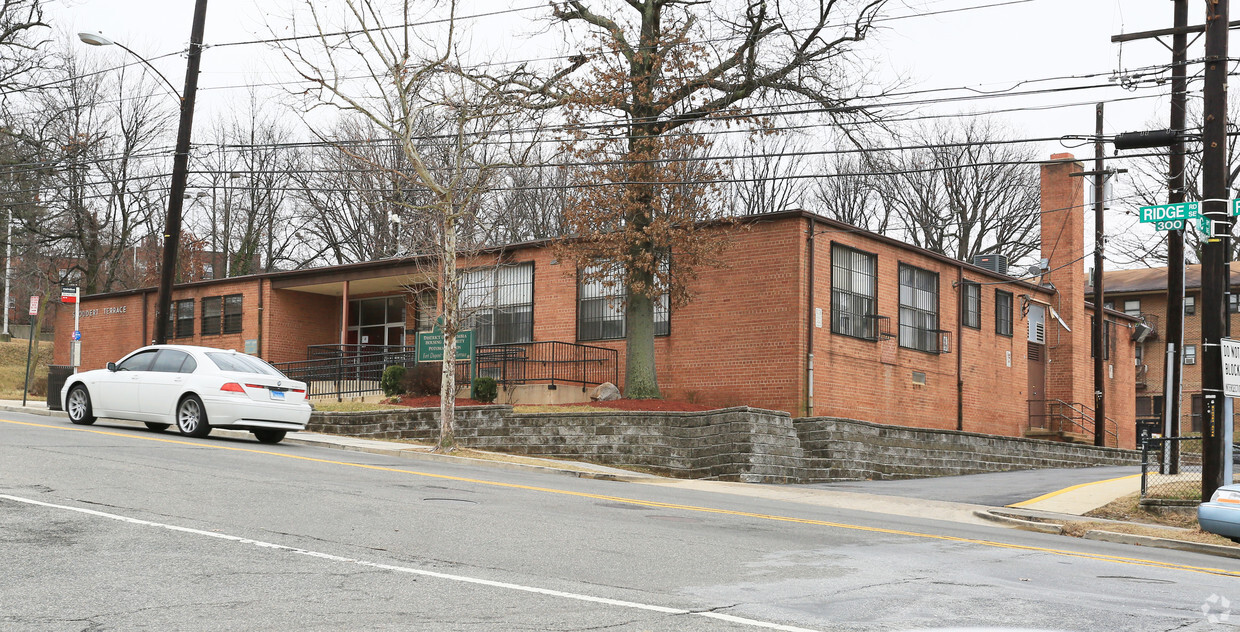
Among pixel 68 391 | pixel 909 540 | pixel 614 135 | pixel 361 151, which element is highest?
pixel 361 151

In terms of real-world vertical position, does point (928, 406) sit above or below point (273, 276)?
below

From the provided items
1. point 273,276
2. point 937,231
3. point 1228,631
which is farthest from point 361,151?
point 1228,631

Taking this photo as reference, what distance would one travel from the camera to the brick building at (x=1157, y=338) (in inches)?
2188

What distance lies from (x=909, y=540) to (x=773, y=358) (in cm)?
1260

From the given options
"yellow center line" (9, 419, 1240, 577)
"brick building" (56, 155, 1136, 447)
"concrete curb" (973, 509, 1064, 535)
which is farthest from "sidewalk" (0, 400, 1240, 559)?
"brick building" (56, 155, 1136, 447)

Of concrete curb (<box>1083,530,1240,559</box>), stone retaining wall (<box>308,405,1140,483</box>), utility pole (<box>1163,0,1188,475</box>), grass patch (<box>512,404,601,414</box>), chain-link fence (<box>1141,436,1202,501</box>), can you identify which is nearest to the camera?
concrete curb (<box>1083,530,1240,559</box>)

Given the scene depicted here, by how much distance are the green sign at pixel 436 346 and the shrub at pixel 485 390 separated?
226cm

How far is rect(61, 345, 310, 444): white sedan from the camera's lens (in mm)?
18797

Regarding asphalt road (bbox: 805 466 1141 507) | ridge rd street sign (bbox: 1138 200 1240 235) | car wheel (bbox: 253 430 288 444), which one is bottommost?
asphalt road (bbox: 805 466 1141 507)

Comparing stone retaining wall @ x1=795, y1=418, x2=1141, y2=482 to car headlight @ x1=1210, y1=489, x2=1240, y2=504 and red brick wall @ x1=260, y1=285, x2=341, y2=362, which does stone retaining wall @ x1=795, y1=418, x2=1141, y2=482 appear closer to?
car headlight @ x1=1210, y1=489, x2=1240, y2=504

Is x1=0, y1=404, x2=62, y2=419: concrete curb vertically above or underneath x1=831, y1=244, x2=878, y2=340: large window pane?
underneath

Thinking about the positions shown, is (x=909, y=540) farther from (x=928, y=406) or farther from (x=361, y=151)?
(x=361, y=151)

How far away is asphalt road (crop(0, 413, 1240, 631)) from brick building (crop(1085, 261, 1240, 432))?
47.3 m

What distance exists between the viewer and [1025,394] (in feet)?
111
